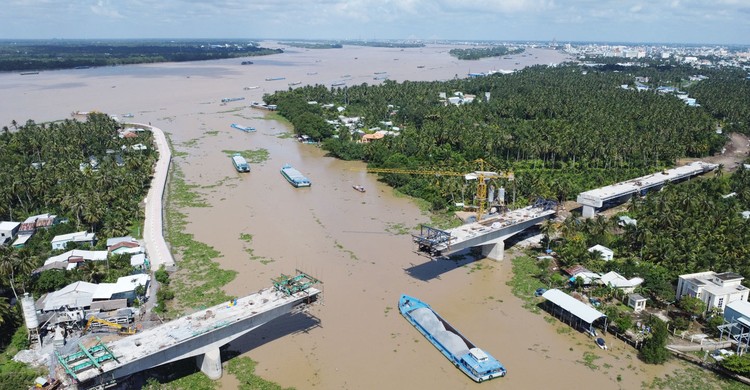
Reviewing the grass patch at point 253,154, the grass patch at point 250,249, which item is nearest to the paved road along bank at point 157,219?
the grass patch at point 250,249

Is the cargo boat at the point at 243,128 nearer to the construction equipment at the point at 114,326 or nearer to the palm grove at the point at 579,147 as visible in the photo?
the palm grove at the point at 579,147

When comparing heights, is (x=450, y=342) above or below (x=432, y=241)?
below

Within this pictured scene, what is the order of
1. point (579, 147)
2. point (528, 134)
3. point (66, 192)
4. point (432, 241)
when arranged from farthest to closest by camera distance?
point (528, 134) → point (579, 147) → point (66, 192) → point (432, 241)

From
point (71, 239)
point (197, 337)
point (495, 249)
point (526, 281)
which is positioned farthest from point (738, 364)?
point (71, 239)

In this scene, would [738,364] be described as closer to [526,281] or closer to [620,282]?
[620,282]

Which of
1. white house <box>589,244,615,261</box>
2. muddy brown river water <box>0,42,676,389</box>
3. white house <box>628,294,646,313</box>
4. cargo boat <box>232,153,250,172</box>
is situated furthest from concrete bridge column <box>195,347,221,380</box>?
cargo boat <box>232,153,250,172</box>

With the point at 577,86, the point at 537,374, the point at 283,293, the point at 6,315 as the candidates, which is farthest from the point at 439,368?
the point at 577,86

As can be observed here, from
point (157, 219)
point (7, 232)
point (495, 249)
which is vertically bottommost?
point (495, 249)
